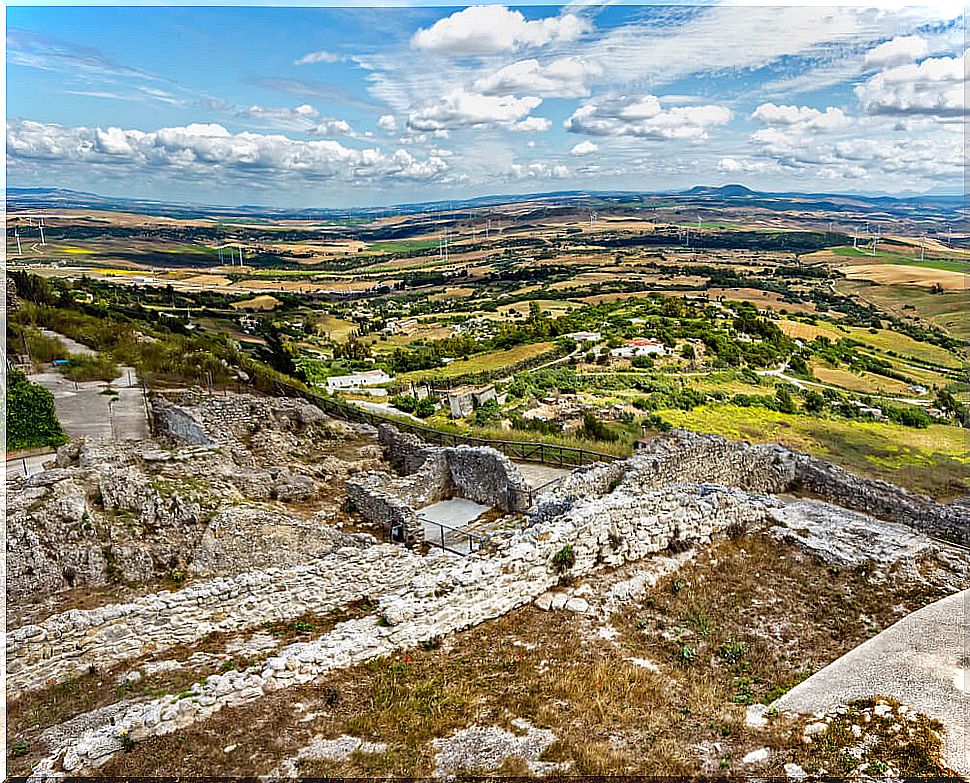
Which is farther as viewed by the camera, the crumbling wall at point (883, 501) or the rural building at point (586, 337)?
the rural building at point (586, 337)

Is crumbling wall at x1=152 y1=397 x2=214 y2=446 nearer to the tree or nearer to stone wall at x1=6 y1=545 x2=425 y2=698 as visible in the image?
stone wall at x1=6 y1=545 x2=425 y2=698

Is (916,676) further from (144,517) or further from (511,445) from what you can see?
(511,445)

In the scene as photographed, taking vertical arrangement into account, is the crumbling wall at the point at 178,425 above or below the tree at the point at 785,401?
above

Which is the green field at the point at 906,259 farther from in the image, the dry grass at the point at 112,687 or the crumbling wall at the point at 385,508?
the dry grass at the point at 112,687

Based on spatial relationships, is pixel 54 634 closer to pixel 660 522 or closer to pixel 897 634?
pixel 660 522

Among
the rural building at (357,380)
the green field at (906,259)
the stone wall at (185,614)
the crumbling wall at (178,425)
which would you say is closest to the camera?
the stone wall at (185,614)

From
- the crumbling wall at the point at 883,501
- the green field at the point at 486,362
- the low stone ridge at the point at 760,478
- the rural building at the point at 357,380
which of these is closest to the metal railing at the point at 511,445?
the low stone ridge at the point at 760,478

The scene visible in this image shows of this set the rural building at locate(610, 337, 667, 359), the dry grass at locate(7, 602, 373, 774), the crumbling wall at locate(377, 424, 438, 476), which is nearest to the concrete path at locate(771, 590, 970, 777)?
the dry grass at locate(7, 602, 373, 774)
